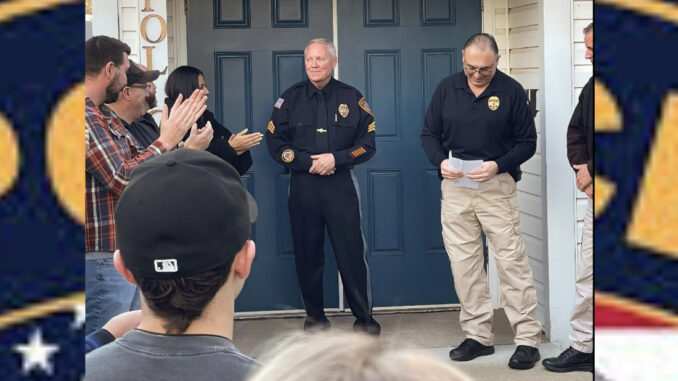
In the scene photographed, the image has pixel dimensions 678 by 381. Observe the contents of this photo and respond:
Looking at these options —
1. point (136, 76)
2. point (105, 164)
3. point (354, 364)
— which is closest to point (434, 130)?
point (136, 76)

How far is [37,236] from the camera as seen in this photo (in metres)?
1.19

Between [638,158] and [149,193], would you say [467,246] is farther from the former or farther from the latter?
[149,193]

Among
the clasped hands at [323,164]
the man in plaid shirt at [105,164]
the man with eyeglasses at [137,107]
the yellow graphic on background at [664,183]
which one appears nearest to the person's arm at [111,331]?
the man in plaid shirt at [105,164]

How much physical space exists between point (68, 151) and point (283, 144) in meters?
2.58

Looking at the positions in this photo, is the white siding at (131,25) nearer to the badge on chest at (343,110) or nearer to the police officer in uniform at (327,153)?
the police officer in uniform at (327,153)

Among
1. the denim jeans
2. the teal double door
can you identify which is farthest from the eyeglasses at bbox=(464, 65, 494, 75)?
the denim jeans

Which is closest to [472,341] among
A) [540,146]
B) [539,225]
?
[539,225]

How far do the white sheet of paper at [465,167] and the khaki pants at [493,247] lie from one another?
0.16 feet

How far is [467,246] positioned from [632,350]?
7.28ft

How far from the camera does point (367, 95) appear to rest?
13.7 ft

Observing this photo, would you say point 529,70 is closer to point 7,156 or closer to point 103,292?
point 103,292

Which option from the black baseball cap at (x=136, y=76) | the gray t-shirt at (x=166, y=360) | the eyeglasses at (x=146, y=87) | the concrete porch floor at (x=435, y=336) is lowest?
the concrete porch floor at (x=435, y=336)

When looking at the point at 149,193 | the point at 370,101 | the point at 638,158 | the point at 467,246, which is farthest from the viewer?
the point at 370,101

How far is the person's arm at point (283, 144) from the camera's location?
3.71 m
